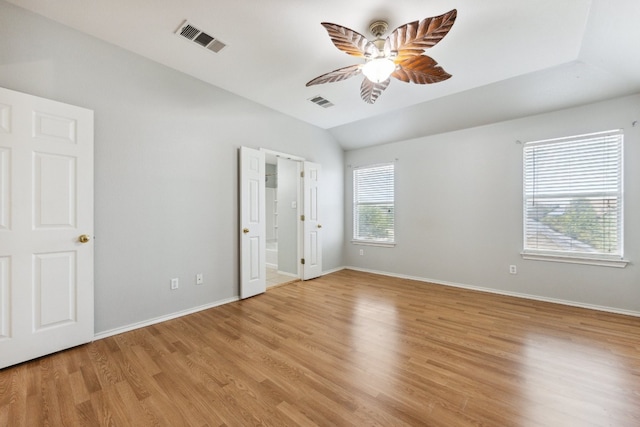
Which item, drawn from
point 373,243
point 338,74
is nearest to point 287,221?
point 373,243

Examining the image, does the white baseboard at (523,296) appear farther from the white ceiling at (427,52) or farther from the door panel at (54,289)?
the door panel at (54,289)

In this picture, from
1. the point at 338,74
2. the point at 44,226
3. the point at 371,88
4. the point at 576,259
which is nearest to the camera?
the point at 44,226

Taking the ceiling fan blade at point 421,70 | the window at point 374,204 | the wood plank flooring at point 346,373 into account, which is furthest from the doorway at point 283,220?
the ceiling fan blade at point 421,70

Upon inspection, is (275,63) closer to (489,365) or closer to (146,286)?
(146,286)

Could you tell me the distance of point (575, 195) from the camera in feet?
11.2

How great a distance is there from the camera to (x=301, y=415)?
1.57 m

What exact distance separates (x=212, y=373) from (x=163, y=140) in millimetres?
2453

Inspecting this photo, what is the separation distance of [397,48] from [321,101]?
201 cm

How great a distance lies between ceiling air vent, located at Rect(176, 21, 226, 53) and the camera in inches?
93.0

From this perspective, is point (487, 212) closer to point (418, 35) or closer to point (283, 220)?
point (418, 35)

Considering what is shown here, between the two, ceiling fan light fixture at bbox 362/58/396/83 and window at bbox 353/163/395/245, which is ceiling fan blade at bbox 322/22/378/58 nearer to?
ceiling fan light fixture at bbox 362/58/396/83

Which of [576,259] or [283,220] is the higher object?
[283,220]

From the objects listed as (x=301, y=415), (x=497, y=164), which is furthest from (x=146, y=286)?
(x=497, y=164)

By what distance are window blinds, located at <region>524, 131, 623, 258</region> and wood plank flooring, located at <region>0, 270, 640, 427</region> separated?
2.90 feet
